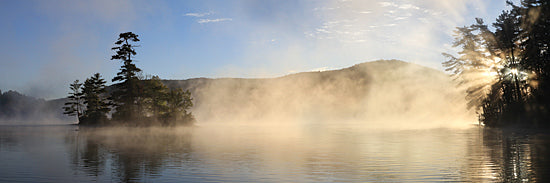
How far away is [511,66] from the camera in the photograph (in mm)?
55969

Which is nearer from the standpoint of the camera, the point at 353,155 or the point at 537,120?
the point at 353,155

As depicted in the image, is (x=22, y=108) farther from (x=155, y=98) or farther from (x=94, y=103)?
(x=155, y=98)

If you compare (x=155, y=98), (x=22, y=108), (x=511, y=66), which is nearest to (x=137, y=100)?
(x=155, y=98)

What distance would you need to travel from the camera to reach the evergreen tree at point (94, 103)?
83.1m

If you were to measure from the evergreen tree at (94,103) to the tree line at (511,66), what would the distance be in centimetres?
6323

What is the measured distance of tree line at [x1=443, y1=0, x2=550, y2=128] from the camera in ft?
161

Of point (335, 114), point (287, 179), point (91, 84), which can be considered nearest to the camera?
point (287, 179)

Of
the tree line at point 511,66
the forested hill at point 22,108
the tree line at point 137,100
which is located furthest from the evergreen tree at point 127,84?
the forested hill at point 22,108

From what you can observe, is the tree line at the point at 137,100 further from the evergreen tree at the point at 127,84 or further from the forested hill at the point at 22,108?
the forested hill at the point at 22,108

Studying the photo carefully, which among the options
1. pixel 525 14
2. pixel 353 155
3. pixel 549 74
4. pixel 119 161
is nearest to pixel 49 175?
pixel 119 161

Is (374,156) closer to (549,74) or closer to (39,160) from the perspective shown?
(39,160)

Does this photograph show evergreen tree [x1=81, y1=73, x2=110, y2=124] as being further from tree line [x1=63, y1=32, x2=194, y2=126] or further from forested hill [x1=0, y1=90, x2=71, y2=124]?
forested hill [x1=0, y1=90, x2=71, y2=124]

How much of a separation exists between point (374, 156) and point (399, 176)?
756 cm

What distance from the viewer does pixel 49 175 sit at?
54.8 ft
